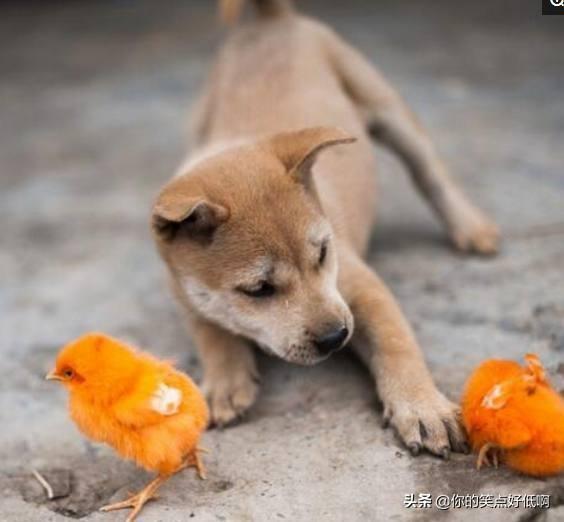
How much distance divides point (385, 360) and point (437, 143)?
10.2ft

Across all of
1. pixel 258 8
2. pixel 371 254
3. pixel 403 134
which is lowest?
pixel 371 254

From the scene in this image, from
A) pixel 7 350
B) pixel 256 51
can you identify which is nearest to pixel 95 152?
pixel 256 51

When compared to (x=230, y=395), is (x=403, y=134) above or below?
above

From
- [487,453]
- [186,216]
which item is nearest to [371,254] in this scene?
[186,216]

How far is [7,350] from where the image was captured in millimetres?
4602

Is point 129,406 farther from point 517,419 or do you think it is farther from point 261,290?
point 517,419

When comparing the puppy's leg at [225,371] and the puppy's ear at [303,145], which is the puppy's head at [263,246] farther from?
the puppy's leg at [225,371]

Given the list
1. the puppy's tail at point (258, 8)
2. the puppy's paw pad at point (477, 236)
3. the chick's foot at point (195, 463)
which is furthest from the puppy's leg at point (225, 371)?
the puppy's tail at point (258, 8)

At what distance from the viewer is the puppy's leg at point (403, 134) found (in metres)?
5.23

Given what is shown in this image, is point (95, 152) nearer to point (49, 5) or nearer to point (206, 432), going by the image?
point (206, 432)

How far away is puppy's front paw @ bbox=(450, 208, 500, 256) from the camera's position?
4.95 m

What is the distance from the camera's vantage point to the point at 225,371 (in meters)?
3.98

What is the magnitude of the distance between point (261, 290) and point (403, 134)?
2.04 meters

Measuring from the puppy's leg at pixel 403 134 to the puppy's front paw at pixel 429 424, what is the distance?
1.77 metres
